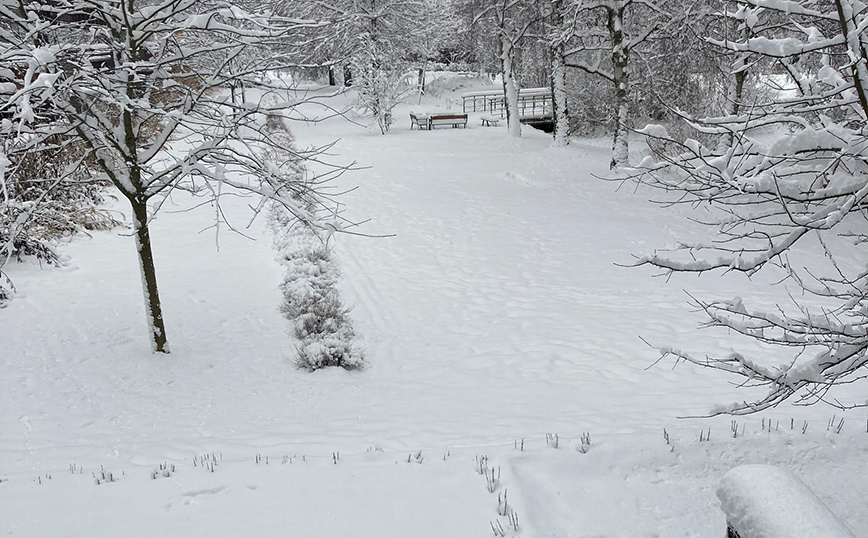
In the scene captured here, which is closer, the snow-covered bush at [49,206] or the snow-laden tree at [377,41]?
the snow-covered bush at [49,206]

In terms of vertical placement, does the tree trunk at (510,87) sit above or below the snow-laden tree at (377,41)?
below

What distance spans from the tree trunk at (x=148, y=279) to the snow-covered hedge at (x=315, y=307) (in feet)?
5.11

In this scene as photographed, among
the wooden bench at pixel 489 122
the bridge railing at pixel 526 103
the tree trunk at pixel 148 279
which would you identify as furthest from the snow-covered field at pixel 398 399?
the bridge railing at pixel 526 103

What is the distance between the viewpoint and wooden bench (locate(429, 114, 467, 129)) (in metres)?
28.5

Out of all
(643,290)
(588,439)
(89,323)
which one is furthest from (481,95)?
(588,439)

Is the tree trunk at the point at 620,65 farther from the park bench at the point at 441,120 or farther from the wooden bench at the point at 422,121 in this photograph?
the wooden bench at the point at 422,121

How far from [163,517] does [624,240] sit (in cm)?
1015

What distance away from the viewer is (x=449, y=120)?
2870cm

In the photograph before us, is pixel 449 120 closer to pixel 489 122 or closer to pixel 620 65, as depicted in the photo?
pixel 489 122

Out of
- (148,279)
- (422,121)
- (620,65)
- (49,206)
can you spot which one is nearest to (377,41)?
(422,121)

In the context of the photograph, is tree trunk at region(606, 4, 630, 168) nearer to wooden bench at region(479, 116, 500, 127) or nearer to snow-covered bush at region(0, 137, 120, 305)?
snow-covered bush at region(0, 137, 120, 305)

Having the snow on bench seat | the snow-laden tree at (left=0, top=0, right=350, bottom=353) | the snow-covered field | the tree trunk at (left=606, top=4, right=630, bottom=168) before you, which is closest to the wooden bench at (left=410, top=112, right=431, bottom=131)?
the tree trunk at (left=606, top=4, right=630, bottom=168)

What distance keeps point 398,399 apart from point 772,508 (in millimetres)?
4602

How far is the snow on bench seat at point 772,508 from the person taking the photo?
2.01m
